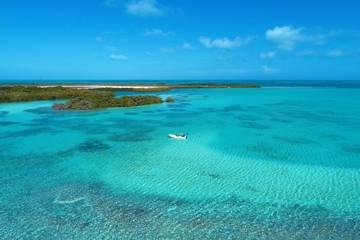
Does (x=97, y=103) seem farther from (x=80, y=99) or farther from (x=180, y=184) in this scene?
(x=180, y=184)

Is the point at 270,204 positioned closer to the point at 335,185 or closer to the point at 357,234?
the point at 357,234

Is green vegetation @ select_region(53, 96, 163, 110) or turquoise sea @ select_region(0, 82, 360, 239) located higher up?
green vegetation @ select_region(53, 96, 163, 110)

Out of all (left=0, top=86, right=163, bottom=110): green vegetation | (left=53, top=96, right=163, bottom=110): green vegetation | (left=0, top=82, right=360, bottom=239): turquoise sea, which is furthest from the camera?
(left=0, top=86, right=163, bottom=110): green vegetation

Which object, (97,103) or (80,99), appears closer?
(97,103)

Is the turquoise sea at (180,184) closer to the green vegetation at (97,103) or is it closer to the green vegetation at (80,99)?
the green vegetation at (97,103)

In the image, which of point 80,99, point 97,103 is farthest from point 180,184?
point 80,99

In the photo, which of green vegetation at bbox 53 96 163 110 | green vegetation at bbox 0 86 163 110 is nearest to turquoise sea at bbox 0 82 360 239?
green vegetation at bbox 53 96 163 110

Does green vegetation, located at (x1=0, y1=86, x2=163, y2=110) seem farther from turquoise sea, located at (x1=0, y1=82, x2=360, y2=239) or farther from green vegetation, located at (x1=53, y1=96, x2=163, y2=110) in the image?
turquoise sea, located at (x1=0, y1=82, x2=360, y2=239)

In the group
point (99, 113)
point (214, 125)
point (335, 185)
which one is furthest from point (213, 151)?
point (99, 113)
